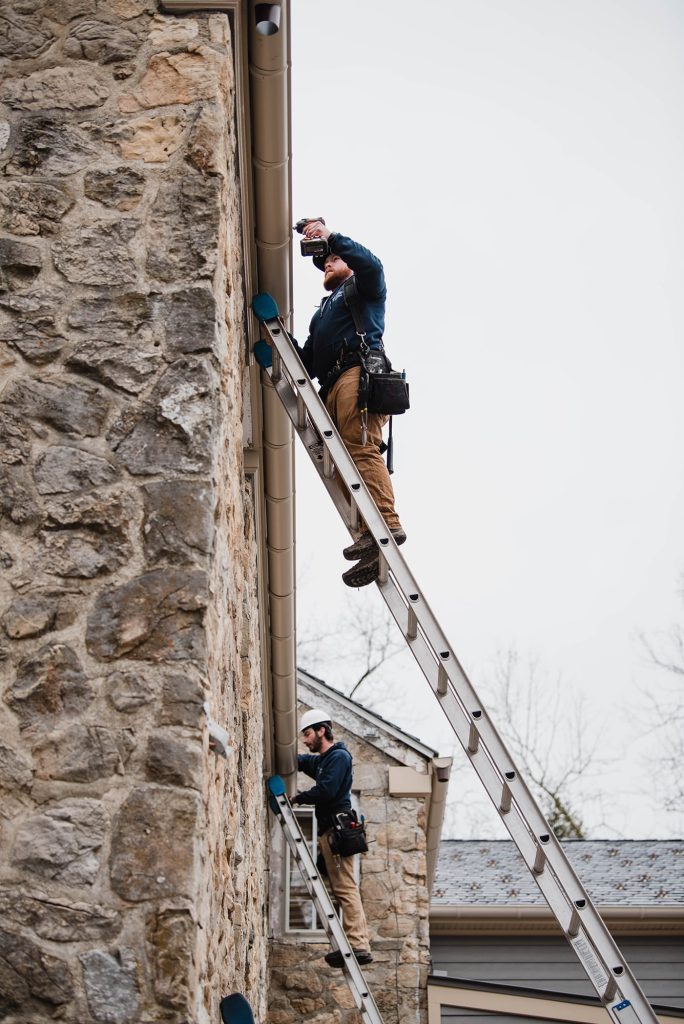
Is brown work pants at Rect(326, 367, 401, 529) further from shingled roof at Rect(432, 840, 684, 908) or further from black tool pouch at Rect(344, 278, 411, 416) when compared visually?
shingled roof at Rect(432, 840, 684, 908)

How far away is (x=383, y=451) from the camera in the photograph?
18.6ft

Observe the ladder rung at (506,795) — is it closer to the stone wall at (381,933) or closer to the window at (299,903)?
the window at (299,903)

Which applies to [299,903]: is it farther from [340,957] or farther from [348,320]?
[348,320]

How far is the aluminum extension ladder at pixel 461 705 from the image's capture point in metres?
3.98

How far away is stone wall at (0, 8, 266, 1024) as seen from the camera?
2848mm

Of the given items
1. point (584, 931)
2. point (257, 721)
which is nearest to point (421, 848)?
point (257, 721)

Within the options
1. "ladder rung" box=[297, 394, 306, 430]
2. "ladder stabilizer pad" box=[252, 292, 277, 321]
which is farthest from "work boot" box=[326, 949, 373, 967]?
"ladder stabilizer pad" box=[252, 292, 277, 321]

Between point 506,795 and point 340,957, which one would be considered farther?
point 340,957

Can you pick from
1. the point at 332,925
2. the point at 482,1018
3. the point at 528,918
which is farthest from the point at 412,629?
the point at 528,918

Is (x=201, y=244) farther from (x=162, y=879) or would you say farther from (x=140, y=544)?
(x=162, y=879)

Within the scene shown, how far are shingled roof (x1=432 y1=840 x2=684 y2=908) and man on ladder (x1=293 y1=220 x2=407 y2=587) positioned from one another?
671 cm

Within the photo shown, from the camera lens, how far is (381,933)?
30.5 ft

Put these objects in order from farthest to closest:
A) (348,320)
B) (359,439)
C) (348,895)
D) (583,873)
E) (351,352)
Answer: (583,873) < (348,895) < (348,320) < (351,352) < (359,439)

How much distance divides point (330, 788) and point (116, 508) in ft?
16.0
